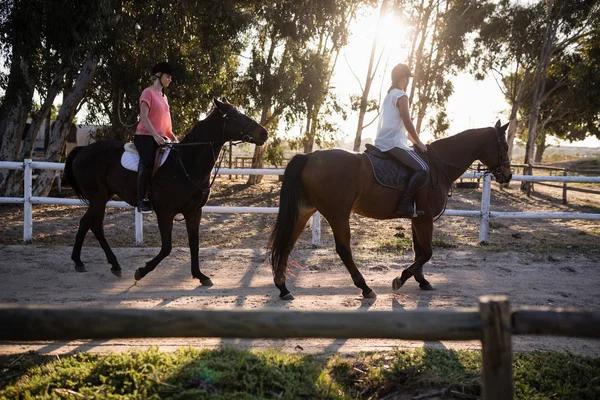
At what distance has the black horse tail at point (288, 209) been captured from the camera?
5.97 m

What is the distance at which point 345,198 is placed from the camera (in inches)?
241

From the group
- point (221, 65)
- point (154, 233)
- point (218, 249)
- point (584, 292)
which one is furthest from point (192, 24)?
point (584, 292)

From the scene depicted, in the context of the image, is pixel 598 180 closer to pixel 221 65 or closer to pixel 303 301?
pixel 303 301

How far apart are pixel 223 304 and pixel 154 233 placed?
6148mm

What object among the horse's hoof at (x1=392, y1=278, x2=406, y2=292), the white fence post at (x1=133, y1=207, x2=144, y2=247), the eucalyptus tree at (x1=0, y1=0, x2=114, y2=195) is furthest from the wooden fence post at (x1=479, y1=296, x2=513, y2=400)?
the eucalyptus tree at (x1=0, y1=0, x2=114, y2=195)

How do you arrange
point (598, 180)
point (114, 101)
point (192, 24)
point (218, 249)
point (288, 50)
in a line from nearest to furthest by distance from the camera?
point (218, 249) → point (598, 180) → point (192, 24) → point (114, 101) → point (288, 50)

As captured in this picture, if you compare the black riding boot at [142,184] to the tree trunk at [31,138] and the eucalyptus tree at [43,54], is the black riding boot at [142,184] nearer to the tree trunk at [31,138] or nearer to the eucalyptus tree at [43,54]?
the eucalyptus tree at [43,54]

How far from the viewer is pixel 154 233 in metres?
11.6

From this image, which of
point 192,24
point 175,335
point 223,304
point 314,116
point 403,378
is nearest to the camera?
point 175,335

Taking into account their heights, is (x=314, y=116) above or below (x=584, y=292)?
above

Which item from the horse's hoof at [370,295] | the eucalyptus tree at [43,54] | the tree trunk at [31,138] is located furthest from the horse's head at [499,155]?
the tree trunk at [31,138]

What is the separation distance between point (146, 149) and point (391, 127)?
129 inches

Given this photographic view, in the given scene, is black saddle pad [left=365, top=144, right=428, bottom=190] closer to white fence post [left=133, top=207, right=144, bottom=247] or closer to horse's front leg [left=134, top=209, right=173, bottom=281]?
horse's front leg [left=134, top=209, right=173, bottom=281]

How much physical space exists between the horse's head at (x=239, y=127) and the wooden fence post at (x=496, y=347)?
4.41m
